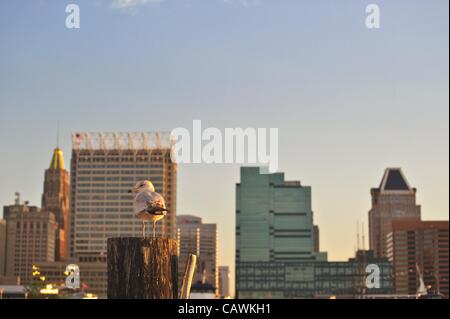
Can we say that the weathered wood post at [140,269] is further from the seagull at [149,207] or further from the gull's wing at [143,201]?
the gull's wing at [143,201]

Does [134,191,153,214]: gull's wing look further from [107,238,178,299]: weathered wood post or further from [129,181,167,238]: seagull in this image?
[107,238,178,299]: weathered wood post

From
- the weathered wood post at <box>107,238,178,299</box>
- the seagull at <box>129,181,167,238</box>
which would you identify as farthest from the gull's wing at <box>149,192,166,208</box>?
the weathered wood post at <box>107,238,178,299</box>

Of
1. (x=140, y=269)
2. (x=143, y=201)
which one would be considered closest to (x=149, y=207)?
(x=143, y=201)

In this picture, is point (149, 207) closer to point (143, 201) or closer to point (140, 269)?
point (143, 201)

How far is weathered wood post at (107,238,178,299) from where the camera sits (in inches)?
837

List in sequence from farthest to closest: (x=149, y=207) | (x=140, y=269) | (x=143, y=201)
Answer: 1. (x=143, y=201)
2. (x=149, y=207)
3. (x=140, y=269)

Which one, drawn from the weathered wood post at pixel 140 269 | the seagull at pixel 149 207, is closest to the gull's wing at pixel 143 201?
the seagull at pixel 149 207

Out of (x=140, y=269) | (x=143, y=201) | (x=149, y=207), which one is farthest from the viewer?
(x=143, y=201)

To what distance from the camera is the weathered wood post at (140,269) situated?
21250 millimetres

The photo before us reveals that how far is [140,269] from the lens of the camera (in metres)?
21.3

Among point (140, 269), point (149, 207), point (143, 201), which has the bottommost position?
point (140, 269)
